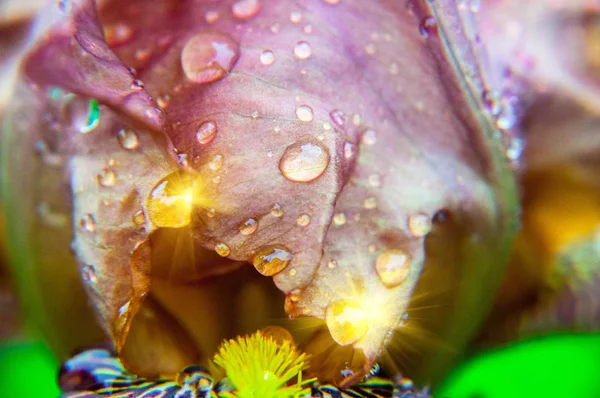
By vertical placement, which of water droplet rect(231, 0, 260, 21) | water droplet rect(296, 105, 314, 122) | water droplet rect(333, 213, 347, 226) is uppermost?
water droplet rect(231, 0, 260, 21)

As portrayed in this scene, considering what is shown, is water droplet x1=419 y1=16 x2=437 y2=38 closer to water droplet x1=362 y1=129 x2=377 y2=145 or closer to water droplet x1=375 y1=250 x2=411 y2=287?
water droplet x1=362 y1=129 x2=377 y2=145

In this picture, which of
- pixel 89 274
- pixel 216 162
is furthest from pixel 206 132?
pixel 89 274

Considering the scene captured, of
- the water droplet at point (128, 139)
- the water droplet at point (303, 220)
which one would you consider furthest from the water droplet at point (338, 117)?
the water droplet at point (128, 139)

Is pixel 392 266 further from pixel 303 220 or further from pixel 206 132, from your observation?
pixel 206 132

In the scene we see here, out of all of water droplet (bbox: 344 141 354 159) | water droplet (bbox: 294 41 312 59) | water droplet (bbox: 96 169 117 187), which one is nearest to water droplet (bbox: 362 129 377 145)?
water droplet (bbox: 344 141 354 159)

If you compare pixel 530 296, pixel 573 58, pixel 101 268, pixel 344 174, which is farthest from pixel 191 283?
pixel 573 58
